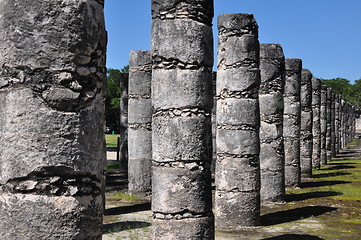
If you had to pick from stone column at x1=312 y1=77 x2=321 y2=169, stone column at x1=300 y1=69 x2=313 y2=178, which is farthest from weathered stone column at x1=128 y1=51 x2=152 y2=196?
stone column at x1=312 y1=77 x2=321 y2=169

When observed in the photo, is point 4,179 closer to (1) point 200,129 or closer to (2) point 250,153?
(1) point 200,129

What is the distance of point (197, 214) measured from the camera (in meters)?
6.81

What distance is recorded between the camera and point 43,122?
290 cm

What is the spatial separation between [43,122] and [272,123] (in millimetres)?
9719

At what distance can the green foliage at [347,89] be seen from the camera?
81400 mm

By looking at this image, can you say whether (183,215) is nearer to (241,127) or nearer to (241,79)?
(241,127)

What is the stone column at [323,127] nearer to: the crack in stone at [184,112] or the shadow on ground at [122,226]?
the shadow on ground at [122,226]

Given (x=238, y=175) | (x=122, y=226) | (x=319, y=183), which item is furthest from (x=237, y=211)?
(x=319, y=183)

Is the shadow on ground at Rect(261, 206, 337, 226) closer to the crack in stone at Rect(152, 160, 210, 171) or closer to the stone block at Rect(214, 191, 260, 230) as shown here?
the stone block at Rect(214, 191, 260, 230)

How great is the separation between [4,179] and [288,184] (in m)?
12.6

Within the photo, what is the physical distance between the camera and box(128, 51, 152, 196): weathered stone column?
13070 mm

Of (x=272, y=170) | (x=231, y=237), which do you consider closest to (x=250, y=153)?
(x=231, y=237)

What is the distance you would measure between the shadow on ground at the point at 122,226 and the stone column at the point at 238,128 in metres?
1.46

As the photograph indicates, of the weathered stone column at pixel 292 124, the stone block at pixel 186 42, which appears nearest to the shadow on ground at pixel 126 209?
the stone block at pixel 186 42
